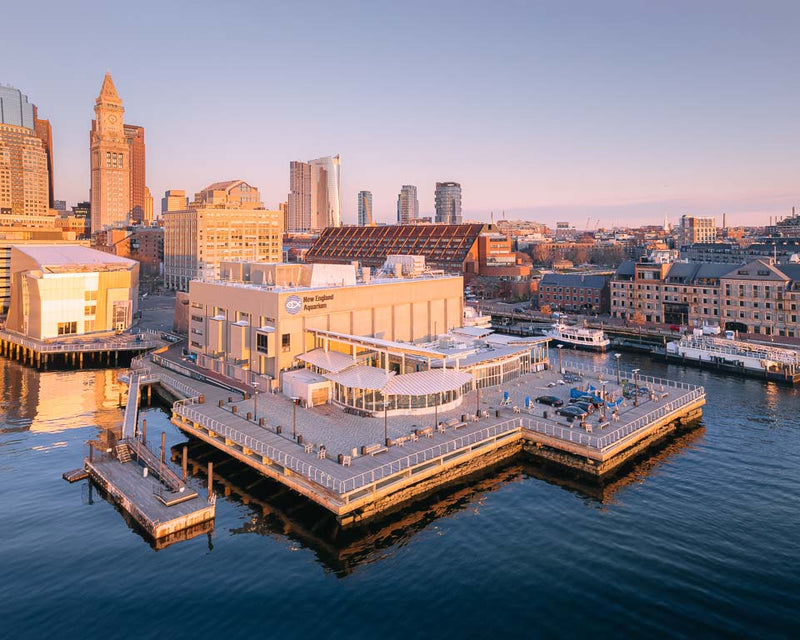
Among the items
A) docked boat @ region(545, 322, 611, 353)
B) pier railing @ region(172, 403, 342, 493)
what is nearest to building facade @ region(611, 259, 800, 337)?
docked boat @ region(545, 322, 611, 353)

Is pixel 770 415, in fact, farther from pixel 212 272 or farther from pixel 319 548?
pixel 212 272

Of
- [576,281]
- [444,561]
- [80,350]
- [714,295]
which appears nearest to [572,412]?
[444,561]

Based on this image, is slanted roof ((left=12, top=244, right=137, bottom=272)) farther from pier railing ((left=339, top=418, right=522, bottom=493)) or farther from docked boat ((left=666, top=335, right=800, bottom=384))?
docked boat ((left=666, top=335, right=800, bottom=384))

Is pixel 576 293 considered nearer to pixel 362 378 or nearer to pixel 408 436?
pixel 362 378

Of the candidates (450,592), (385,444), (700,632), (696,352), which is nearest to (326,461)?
(385,444)

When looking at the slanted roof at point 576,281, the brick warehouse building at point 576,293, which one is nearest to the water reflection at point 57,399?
the brick warehouse building at point 576,293

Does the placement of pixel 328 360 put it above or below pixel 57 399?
above
